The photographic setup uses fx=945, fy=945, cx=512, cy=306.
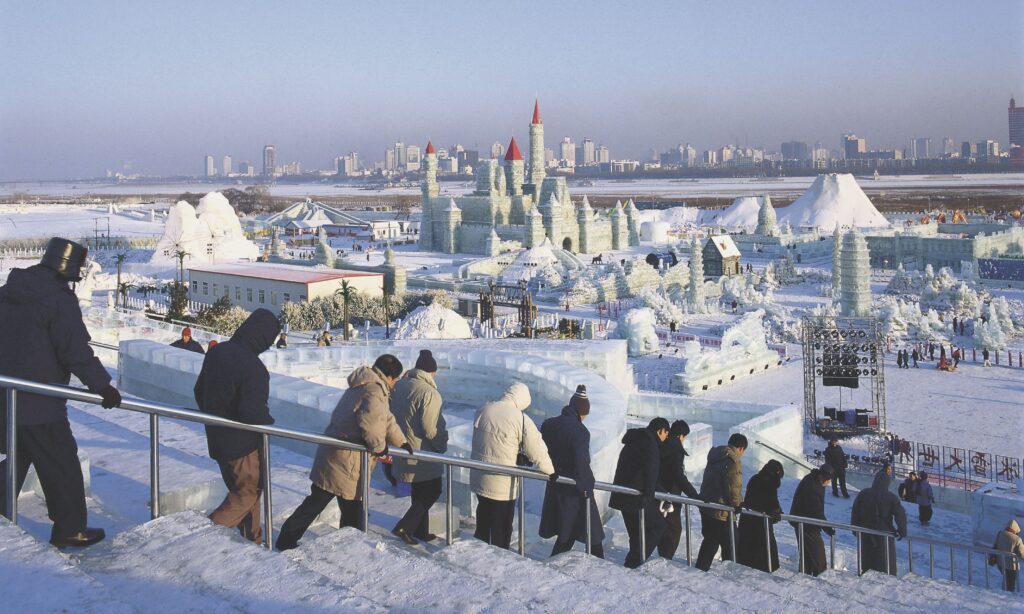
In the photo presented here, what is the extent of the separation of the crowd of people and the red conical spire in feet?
185

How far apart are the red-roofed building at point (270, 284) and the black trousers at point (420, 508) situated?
1024 inches

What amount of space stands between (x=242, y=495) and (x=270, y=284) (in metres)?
28.6

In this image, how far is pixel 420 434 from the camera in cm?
474

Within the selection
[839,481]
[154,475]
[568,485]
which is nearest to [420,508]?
[568,485]

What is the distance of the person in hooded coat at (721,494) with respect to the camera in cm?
525

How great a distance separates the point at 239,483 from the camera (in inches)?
154

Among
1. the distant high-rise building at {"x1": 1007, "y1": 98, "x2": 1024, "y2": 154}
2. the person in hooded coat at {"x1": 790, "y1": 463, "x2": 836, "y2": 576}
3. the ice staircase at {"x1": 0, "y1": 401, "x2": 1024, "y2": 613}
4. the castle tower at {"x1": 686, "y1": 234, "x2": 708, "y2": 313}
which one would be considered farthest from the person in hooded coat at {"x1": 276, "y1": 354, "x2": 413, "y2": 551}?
the distant high-rise building at {"x1": 1007, "y1": 98, "x2": 1024, "y2": 154}

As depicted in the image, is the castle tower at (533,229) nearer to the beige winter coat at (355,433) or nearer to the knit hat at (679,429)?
the knit hat at (679,429)

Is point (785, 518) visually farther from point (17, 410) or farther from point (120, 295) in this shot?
point (120, 295)

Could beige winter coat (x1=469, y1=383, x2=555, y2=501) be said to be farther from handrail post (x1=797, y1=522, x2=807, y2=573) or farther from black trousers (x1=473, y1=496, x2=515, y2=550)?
handrail post (x1=797, y1=522, x2=807, y2=573)

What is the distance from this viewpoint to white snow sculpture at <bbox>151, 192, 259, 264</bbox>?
157 feet

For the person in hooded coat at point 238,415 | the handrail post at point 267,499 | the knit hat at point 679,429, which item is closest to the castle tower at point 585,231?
the knit hat at point 679,429

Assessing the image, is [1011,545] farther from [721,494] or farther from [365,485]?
[365,485]

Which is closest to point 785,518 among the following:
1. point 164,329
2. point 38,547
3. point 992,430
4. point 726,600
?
point 726,600
